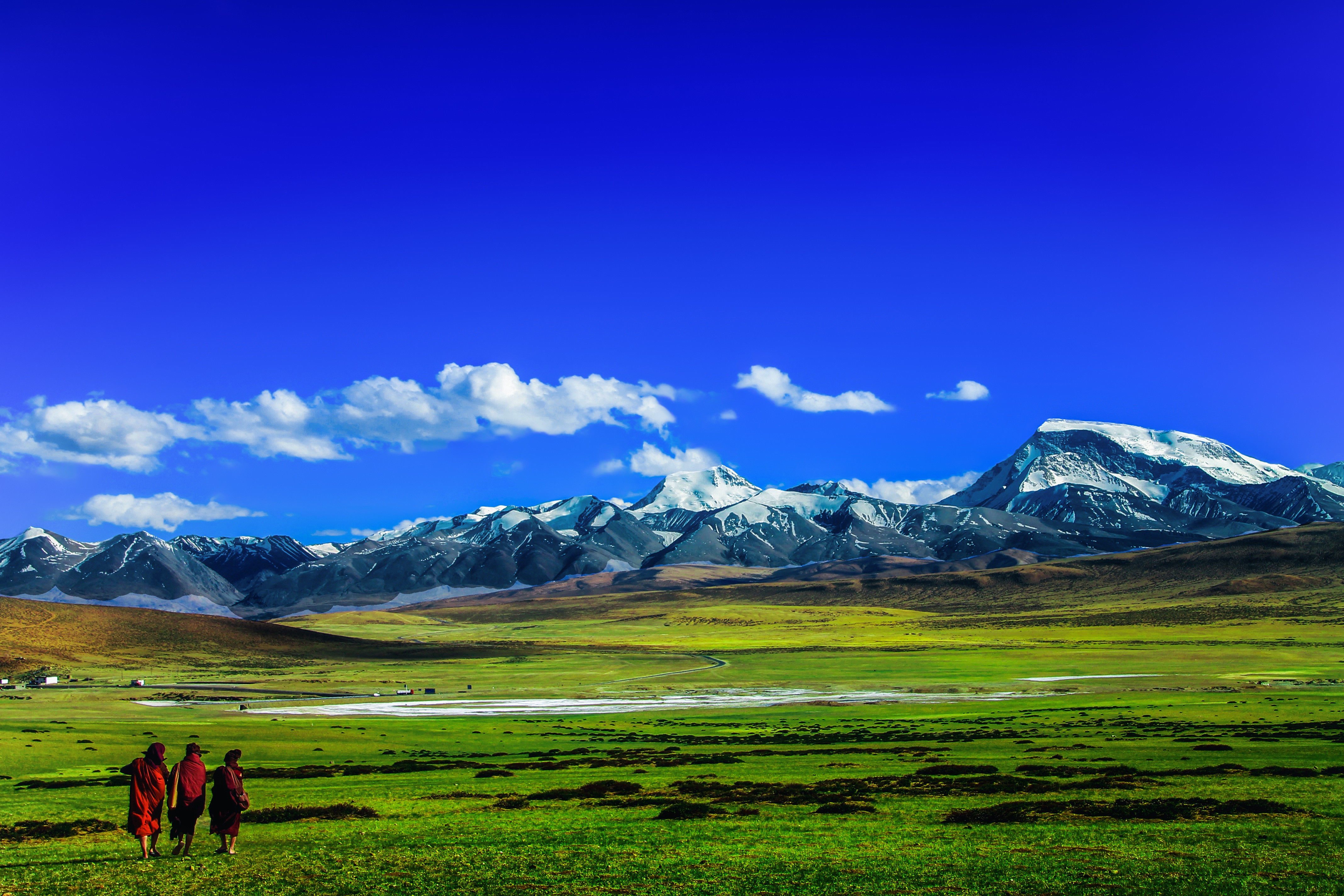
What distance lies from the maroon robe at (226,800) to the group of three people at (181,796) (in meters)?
0.01

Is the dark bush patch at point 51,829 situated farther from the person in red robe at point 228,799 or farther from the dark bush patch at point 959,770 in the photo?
the dark bush patch at point 959,770

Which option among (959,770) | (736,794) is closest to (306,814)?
(736,794)

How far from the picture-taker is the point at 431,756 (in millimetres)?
63000

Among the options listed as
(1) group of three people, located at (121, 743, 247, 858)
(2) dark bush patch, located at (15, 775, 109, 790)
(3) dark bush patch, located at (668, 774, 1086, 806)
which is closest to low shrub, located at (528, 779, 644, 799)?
(3) dark bush patch, located at (668, 774, 1086, 806)

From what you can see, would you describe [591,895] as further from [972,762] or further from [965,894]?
[972,762]

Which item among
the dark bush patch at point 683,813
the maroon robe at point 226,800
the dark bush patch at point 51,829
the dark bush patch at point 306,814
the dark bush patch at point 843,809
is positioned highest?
the maroon robe at point 226,800

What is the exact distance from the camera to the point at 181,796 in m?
25.2

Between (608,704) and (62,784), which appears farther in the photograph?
(608,704)

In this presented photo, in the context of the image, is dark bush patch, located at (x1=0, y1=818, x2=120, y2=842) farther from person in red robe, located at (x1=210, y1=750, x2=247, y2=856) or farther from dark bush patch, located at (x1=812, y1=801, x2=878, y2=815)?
dark bush patch, located at (x1=812, y1=801, x2=878, y2=815)

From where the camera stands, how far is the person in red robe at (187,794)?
24.9 meters

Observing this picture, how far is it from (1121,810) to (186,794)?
93.5 feet

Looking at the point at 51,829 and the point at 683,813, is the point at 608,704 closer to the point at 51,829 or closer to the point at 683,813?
the point at 683,813

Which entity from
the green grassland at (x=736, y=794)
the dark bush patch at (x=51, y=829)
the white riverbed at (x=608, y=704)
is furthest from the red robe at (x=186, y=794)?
the white riverbed at (x=608, y=704)

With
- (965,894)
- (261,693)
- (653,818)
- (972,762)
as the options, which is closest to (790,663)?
(261,693)
